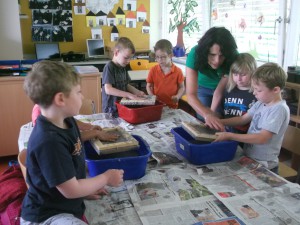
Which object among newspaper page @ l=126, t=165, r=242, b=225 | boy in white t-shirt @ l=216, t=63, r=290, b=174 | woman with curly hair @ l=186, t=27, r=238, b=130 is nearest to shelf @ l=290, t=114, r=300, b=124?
woman with curly hair @ l=186, t=27, r=238, b=130

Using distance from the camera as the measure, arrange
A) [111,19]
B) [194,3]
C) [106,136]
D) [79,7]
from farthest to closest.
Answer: [111,19] → [79,7] → [194,3] → [106,136]

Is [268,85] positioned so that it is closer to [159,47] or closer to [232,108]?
[232,108]

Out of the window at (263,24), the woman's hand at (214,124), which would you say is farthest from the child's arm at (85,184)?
the window at (263,24)

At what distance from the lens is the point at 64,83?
0.89 meters

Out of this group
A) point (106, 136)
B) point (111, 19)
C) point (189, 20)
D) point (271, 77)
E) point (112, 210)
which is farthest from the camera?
point (111, 19)

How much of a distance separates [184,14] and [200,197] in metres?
Answer: 3.72

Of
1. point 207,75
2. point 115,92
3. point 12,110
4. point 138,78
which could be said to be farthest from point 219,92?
point 12,110

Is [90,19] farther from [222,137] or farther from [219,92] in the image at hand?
[222,137]

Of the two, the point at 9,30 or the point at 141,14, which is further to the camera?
the point at 141,14

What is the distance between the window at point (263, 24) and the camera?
261cm

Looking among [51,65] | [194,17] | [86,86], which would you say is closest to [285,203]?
[51,65]

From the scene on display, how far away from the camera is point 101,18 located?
4.65 metres

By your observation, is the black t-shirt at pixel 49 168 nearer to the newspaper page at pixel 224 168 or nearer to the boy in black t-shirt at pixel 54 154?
the boy in black t-shirt at pixel 54 154

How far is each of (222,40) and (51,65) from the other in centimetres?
109
